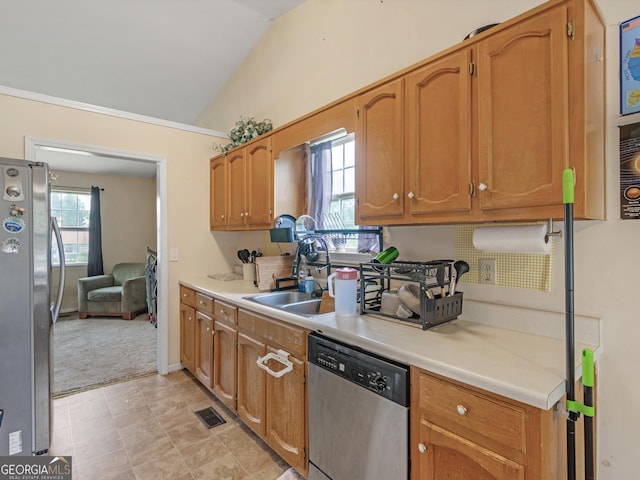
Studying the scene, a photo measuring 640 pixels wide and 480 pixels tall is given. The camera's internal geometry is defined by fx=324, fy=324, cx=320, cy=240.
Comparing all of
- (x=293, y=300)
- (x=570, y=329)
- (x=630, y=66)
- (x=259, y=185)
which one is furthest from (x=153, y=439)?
(x=630, y=66)

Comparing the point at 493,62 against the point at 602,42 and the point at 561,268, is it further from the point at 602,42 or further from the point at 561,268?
the point at 561,268

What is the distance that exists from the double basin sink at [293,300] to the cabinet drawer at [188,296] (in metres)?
0.88

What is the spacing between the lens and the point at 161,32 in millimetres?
3023

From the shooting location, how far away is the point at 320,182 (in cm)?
246

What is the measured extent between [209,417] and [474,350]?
6.47ft

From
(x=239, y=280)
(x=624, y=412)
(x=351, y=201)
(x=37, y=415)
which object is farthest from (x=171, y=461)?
(x=624, y=412)

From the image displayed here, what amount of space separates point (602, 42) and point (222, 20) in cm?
295

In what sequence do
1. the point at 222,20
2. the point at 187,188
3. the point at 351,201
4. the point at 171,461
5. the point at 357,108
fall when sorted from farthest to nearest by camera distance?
1. the point at 187,188
2. the point at 222,20
3. the point at 351,201
4. the point at 171,461
5. the point at 357,108

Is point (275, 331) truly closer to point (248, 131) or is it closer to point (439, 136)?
point (439, 136)

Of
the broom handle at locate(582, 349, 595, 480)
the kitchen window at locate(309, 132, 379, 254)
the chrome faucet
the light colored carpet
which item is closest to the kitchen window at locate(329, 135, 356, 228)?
the kitchen window at locate(309, 132, 379, 254)

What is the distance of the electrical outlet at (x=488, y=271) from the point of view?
4.98 feet

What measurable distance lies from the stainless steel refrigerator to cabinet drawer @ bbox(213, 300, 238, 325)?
974 mm

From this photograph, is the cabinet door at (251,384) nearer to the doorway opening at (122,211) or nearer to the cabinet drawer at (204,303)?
the cabinet drawer at (204,303)

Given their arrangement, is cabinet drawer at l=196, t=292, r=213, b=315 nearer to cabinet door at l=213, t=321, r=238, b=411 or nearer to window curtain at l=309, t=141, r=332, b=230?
cabinet door at l=213, t=321, r=238, b=411
